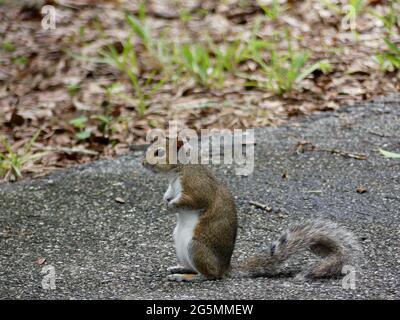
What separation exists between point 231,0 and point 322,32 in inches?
49.6

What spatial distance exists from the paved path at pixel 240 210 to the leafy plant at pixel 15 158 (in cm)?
27

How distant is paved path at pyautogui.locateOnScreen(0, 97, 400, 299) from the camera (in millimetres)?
4449

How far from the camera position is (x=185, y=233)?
14.4 ft

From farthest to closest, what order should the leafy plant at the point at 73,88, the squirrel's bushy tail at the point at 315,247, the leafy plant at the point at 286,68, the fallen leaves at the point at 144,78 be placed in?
the leafy plant at the point at 73,88, the leafy plant at the point at 286,68, the fallen leaves at the point at 144,78, the squirrel's bushy tail at the point at 315,247

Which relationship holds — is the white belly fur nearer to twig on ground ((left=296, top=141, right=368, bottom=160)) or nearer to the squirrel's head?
the squirrel's head

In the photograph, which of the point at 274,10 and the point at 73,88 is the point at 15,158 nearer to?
the point at 73,88

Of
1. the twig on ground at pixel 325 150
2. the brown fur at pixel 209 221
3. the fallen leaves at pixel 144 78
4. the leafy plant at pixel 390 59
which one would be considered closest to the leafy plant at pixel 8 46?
the fallen leaves at pixel 144 78

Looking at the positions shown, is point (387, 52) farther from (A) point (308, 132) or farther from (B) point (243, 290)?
(B) point (243, 290)

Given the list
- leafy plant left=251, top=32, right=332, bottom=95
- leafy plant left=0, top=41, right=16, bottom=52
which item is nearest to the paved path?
leafy plant left=251, top=32, right=332, bottom=95

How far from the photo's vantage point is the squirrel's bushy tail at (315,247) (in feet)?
14.6

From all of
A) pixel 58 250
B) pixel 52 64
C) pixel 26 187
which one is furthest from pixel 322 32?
pixel 58 250

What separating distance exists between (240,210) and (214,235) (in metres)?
1.36

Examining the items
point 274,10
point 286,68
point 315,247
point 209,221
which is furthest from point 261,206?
point 274,10

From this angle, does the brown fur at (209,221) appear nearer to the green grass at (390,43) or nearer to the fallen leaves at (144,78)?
the fallen leaves at (144,78)
